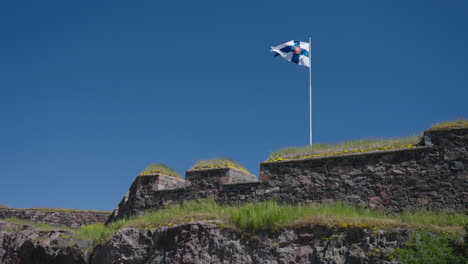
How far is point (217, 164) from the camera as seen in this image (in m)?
16.7

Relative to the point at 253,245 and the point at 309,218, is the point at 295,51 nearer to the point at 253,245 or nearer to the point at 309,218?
the point at 309,218

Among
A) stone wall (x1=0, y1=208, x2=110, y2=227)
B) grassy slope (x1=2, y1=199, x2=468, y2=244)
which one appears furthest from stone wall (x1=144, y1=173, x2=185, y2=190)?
stone wall (x1=0, y1=208, x2=110, y2=227)

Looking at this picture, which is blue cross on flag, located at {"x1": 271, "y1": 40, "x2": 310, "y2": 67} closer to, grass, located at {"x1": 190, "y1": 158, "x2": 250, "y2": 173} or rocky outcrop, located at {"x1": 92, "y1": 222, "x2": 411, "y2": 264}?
grass, located at {"x1": 190, "y1": 158, "x2": 250, "y2": 173}

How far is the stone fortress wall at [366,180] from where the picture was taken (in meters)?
13.0

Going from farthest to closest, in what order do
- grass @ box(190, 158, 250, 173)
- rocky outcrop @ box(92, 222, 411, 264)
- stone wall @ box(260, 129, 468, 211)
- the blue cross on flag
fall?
the blue cross on flag → grass @ box(190, 158, 250, 173) → stone wall @ box(260, 129, 468, 211) → rocky outcrop @ box(92, 222, 411, 264)

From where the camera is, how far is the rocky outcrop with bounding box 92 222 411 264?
34.0 ft

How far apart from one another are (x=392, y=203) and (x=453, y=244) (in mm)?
4298

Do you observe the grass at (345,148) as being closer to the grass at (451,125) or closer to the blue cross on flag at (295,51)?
the grass at (451,125)

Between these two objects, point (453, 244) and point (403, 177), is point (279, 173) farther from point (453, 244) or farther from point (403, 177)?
point (453, 244)

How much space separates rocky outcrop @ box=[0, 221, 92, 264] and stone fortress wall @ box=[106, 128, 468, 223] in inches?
133

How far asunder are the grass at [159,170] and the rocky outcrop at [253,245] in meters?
4.61

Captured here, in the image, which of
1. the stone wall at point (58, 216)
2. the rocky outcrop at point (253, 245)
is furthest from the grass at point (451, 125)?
the stone wall at point (58, 216)

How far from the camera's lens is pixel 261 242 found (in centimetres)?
1148

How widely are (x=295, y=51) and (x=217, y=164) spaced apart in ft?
20.2
